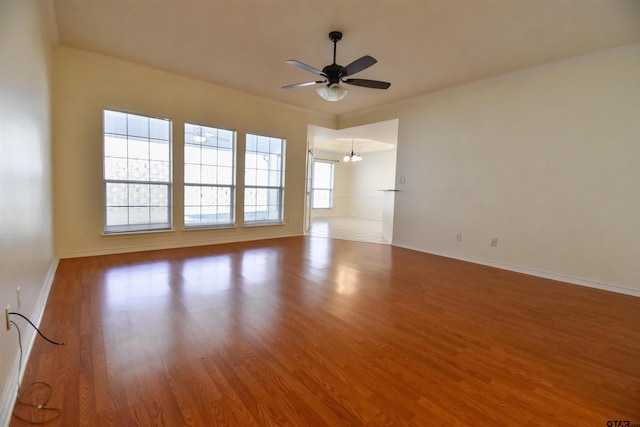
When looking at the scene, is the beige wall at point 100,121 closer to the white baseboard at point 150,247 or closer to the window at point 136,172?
the white baseboard at point 150,247

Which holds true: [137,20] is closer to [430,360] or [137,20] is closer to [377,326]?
[377,326]

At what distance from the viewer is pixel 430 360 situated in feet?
6.07

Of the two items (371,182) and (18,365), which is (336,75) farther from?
(371,182)

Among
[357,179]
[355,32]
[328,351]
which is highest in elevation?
[355,32]

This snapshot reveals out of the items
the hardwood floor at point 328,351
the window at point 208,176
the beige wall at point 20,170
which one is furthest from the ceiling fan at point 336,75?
the window at point 208,176

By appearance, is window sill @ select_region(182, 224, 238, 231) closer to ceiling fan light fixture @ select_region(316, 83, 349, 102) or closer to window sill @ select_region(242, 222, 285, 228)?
window sill @ select_region(242, 222, 285, 228)

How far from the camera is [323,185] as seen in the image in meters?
10.6

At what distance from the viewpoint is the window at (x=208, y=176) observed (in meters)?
4.91

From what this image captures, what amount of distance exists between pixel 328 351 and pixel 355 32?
3.18 metres

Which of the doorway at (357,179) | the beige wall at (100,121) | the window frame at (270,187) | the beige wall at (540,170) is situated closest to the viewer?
the beige wall at (540,170)

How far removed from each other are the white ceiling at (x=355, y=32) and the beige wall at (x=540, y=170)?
0.39m

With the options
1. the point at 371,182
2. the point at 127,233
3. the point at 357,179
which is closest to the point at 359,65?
the point at 127,233

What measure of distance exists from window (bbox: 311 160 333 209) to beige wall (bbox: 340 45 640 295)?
5.37 metres

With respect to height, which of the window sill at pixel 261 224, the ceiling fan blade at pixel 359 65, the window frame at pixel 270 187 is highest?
the ceiling fan blade at pixel 359 65
